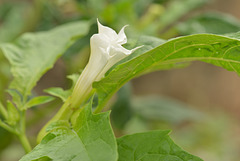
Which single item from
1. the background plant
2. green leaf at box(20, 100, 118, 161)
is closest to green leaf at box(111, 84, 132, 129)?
the background plant

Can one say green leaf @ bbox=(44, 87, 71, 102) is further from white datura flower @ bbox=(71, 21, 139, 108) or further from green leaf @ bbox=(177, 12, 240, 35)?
green leaf @ bbox=(177, 12, 240, 35)

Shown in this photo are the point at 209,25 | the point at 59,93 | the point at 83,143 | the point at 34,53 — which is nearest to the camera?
the point at 83,143

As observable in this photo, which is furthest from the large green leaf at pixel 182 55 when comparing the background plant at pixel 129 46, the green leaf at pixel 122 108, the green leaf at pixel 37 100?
the green leaf at pixel 122 108

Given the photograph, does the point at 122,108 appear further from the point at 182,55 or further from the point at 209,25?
the point at 182,55

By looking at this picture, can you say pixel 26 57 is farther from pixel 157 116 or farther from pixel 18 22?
pixel 157 116

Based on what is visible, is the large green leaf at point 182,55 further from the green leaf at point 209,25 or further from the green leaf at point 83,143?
the green leaf at point 209,25

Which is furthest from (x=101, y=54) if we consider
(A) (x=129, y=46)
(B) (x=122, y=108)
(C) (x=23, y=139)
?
(B) (x=122, y=108)
